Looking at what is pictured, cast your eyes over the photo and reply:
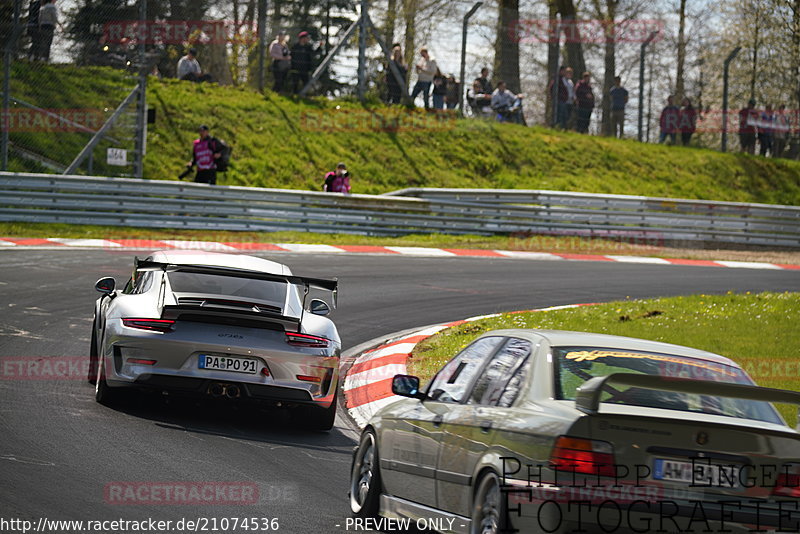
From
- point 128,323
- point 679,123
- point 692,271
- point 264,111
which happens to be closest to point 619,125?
point 679,123

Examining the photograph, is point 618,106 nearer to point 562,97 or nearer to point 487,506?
point 562,97

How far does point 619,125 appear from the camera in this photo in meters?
35.4

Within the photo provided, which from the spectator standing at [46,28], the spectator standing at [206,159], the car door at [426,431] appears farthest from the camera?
the spectator standing at [46,28]

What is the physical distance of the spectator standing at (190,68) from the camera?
30562 millimetres

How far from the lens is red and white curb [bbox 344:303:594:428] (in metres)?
10.5

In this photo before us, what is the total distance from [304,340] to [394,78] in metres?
22.9

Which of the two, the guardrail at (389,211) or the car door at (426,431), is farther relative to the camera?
the guardrail at (389,211)

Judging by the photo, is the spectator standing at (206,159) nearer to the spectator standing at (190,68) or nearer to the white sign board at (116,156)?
the white sign board at (116,156)

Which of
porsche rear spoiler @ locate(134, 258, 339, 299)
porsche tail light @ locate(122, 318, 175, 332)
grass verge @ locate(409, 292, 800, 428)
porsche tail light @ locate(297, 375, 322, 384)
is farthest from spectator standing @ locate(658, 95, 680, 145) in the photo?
porsche tail light @ locate(122, 318, 175, 332)

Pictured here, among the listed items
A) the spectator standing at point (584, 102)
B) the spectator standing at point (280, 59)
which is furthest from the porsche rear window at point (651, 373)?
the spectator standing at point (584, 102)

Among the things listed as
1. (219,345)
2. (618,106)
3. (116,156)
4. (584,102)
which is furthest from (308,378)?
(618,106)

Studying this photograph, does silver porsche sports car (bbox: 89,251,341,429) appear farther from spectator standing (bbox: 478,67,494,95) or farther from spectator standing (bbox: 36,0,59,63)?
spectator standing (bbox: 478,67,494,95)

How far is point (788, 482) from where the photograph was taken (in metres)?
5.03

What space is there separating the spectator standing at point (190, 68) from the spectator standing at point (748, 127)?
606 inches
